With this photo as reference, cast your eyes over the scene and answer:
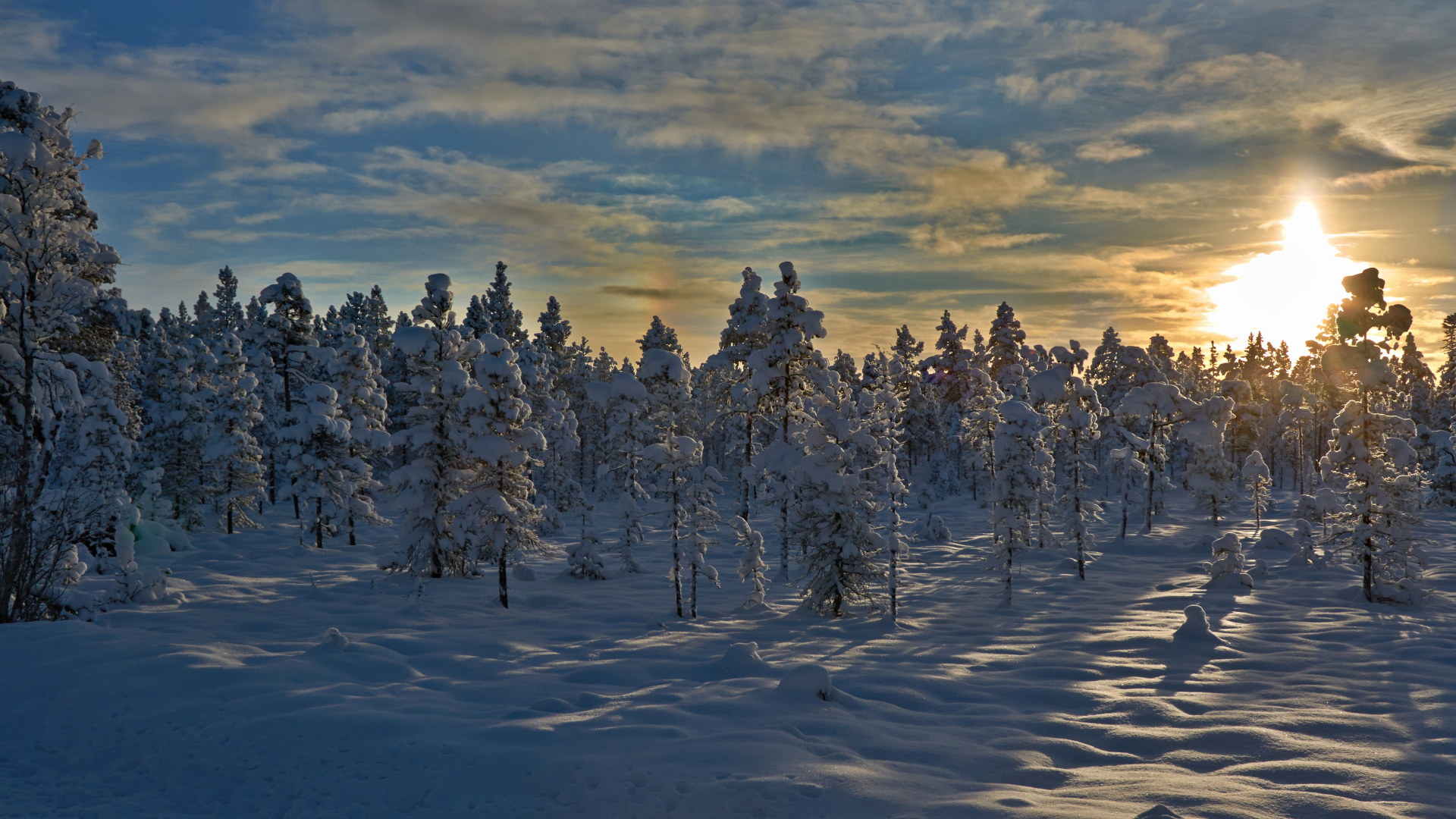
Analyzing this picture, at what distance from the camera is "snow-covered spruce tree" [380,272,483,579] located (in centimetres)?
2533

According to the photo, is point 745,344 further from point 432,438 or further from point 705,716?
point 705,716

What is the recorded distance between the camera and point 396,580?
2734cm

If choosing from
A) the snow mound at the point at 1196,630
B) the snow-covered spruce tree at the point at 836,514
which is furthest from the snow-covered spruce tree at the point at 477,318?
the snow mound at the point at 1196,630

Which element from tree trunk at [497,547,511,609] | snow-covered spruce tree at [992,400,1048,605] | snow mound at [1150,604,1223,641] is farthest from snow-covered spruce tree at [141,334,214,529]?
snow mound at [1150,604,1223,641]

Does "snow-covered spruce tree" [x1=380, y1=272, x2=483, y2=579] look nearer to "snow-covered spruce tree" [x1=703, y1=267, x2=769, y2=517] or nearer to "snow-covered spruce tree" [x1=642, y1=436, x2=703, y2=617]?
"snow-covered spruce tree" [x1=642, y1=436, x2=703, y2=617]

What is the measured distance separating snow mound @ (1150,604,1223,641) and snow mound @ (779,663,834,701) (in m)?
12.2

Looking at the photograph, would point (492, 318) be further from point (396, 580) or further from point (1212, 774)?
point (1212, 774)

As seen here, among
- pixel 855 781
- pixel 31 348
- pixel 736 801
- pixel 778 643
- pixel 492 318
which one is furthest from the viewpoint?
pixel 492 318

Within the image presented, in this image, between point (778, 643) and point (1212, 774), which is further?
point (778, 643)

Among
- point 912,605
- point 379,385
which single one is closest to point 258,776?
point 912,605

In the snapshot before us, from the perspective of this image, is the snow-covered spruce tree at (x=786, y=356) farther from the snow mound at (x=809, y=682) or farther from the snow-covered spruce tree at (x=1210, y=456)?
the snow-covered spruce tree at (x=1210, y=456)

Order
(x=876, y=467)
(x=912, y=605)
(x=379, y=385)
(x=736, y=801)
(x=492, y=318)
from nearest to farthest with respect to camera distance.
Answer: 1. (x=736, y=801)
2. (x=876, y=467)
3. (x=912, y=605)
4. (x=379, y=385)
5. (x=492, y=318)

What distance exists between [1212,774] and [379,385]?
4421 cm

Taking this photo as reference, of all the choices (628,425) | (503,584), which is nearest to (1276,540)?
(628,425)
